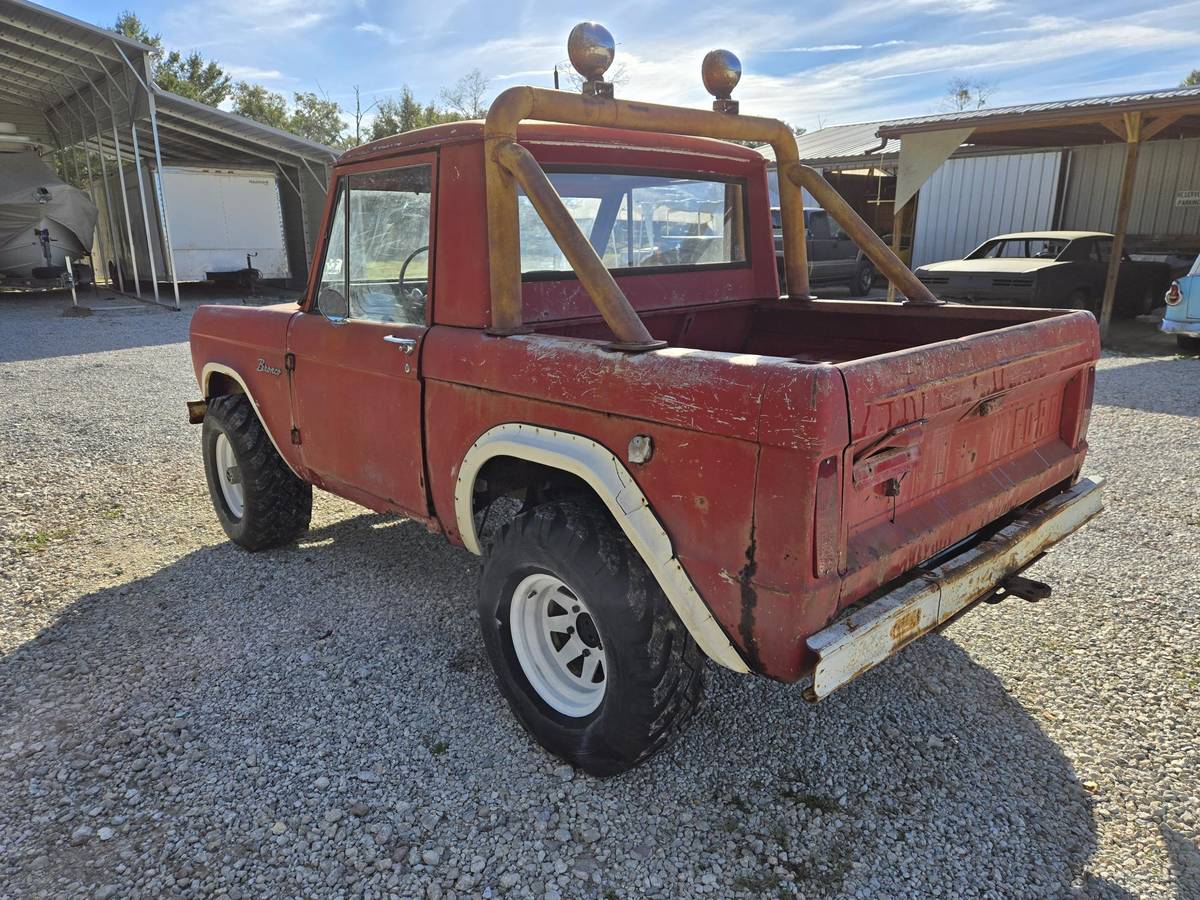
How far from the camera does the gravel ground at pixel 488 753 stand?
232 centimetres

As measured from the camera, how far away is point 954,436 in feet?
8.38

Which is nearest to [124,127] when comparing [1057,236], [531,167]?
[1057,236]

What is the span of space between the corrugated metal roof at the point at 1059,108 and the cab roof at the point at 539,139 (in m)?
9.83

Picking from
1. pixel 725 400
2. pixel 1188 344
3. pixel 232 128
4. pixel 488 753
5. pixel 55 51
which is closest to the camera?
pixel 725 400

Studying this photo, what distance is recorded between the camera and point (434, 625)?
12.1 ft

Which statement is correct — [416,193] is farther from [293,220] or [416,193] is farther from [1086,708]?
[293,220]

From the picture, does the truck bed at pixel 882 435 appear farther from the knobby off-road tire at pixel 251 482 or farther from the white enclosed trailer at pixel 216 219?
the white enclosed trailer at pixel 216 219

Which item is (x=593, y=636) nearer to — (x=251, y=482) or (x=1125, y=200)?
(x=251, y=482)

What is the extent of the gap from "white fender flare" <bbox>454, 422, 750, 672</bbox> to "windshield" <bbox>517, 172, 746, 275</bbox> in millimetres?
825

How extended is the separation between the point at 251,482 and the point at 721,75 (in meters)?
3.03

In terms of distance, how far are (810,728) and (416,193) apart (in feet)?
8.33

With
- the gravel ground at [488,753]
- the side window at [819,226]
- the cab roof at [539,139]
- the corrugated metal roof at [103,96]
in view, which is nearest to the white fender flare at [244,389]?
the gravel ground at [488,753]

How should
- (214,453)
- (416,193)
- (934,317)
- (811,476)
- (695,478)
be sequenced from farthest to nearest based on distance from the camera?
(214,453) < (934,317) < (416,193) < (695,478) < (811,476)

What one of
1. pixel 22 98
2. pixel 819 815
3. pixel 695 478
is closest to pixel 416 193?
pixel 695 478
